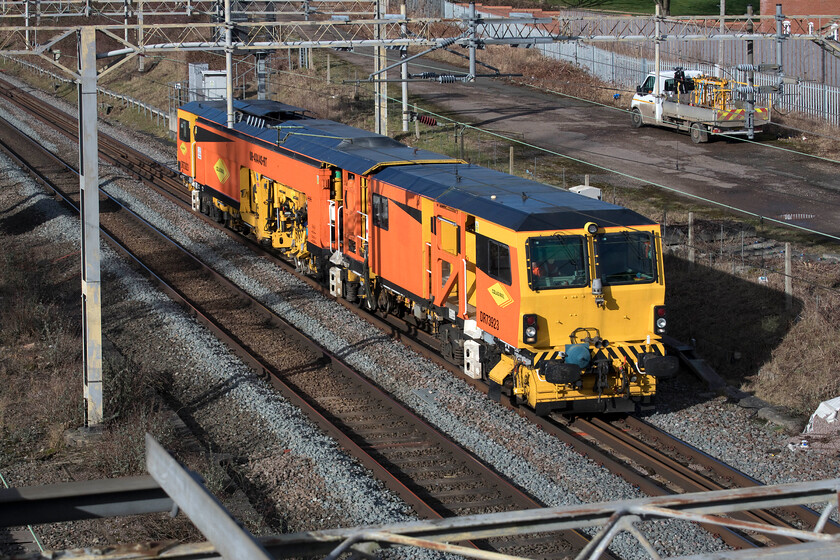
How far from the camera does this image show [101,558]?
444 centimetres

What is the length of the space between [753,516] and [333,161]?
11.3 m

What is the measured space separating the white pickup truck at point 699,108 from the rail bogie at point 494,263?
1595 centimetres

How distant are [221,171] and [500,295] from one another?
47.1 ft

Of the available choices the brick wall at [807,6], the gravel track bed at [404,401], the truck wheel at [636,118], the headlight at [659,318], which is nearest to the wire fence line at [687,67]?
the truck wheel at [636,118]

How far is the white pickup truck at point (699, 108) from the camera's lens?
32.8 m

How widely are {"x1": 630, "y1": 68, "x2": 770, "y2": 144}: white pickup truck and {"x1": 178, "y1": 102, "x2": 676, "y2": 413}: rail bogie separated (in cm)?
1595

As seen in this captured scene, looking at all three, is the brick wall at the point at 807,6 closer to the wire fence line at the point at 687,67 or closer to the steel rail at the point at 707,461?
the wire fence line at the point at 687,67

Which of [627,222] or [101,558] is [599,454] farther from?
[101,558]

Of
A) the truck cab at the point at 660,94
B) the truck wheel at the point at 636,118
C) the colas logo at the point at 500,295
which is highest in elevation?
the truck cab at the point at 660,94

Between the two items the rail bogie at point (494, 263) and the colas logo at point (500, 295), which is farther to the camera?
the colas logo at point (500, 295)

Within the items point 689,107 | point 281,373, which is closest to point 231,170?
point 281,373

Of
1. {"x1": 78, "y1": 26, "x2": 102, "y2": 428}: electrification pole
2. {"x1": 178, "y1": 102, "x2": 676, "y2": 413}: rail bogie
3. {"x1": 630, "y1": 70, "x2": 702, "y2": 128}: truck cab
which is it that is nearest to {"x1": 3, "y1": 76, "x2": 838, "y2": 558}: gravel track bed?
{"x1": 178, "y1": 102, "x2": 676, "y2": 413}: rail bogie

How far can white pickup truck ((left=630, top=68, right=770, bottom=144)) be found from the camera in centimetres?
3281

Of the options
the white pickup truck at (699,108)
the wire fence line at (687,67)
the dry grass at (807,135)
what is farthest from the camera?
the wire fence line at (687,67)
